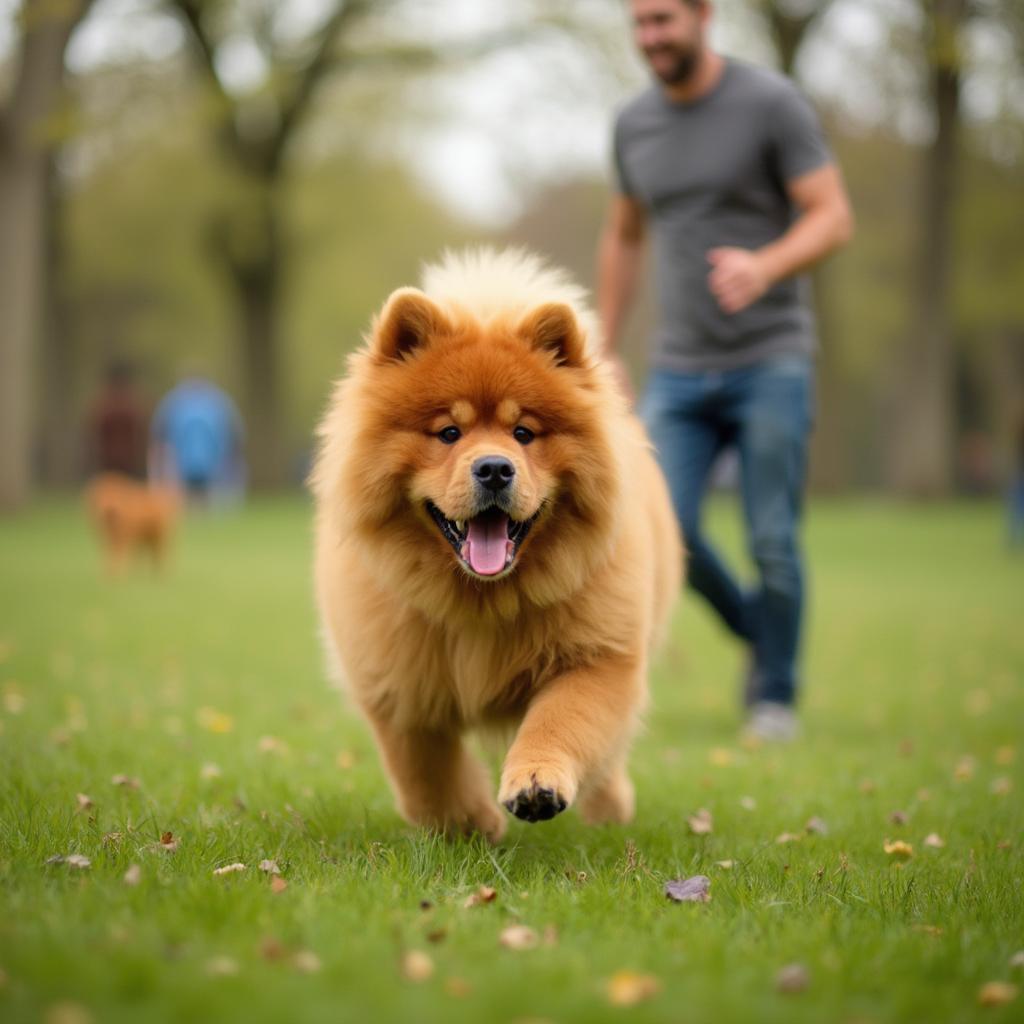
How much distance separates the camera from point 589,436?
3.66m

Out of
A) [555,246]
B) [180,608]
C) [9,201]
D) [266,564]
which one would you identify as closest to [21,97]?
[9,201]

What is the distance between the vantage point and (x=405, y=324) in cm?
365

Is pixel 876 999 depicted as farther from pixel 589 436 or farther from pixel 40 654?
pixel 40 654

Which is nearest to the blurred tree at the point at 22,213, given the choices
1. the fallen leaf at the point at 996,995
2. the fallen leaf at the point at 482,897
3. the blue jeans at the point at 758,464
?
the blue jeans at the point at 758,464

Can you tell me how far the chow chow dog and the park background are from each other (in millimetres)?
367

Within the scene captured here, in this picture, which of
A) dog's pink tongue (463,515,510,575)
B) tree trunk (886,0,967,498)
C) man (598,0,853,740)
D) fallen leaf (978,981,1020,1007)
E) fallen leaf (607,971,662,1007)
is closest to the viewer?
fallen leaf (607,971,662,1007)

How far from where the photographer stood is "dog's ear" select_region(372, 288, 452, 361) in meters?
3.59

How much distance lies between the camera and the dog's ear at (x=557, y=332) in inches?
143

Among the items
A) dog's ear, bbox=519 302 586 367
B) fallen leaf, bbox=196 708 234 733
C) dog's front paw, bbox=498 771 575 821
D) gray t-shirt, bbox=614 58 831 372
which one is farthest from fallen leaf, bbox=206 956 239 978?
gray t-shirt, bbox=614 58 831 372

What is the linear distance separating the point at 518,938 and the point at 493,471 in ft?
4.05

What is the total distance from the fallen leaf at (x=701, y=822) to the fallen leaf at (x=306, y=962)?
1841mm

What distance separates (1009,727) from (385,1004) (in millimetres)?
5279

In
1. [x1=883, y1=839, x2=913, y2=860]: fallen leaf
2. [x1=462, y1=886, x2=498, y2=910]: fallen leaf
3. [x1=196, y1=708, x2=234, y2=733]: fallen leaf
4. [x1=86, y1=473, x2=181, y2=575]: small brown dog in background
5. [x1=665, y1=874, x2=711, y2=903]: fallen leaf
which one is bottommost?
[x1=86, y1=473, x2=181, y2=575]: small brown dog in background

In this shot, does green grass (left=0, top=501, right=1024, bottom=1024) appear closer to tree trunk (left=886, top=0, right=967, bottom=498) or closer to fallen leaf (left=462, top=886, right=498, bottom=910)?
fallen leaf (left=462, top=886, right=498, bottom=910)
